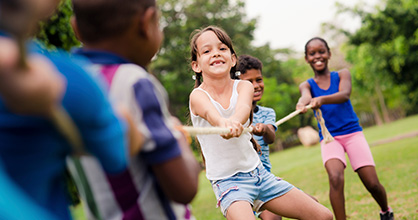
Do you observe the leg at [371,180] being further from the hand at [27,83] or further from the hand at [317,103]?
the hand at [27,83]

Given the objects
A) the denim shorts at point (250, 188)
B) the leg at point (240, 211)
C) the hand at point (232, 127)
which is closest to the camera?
the hand at point (232, 127)

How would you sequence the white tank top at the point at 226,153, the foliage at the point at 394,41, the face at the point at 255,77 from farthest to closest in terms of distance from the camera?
the foliage at the point at 394,41 → the face at the point at 255,77 → the white tank top at the point at 226,153

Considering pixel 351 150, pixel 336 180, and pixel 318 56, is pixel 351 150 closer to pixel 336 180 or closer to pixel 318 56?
pixel 336 180

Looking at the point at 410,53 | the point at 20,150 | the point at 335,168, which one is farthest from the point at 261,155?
the point at 410,53

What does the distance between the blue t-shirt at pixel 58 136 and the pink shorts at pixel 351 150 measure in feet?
12.9

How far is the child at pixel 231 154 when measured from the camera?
3178mm

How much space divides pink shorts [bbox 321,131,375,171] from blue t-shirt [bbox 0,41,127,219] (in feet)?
12.9

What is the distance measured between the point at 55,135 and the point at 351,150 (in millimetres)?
4236

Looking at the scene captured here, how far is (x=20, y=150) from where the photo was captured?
3.66 feet

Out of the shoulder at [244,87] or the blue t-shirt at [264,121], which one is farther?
the blue t-shirt at [264,121]

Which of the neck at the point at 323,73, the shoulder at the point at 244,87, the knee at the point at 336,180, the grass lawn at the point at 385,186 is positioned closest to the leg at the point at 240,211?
the shoulder at the point at 244,87

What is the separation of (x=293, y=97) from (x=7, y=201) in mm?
43418

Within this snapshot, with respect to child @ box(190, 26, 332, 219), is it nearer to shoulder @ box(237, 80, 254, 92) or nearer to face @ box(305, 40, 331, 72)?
shoulder @ box(237, 80, 254, 92)

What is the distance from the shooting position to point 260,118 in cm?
452
